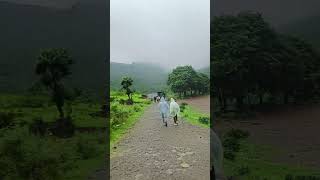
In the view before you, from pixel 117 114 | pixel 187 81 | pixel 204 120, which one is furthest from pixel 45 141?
pixel 187 81

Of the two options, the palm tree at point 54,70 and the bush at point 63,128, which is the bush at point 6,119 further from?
the palm tree at point 54,70

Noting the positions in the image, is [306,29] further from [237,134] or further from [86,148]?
[86,148]

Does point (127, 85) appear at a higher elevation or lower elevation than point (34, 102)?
higher

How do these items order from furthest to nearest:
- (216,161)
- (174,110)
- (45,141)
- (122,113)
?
1. (122,113)
2. (174,110)
3. (45,141)
4. (216,161)

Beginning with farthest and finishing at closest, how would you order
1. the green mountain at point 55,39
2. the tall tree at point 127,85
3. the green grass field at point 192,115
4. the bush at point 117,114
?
1. the tall tree at point 127,85
2. the green grass field at point 192,115
3. the bush at point 117,114
4. the green mountain at point 55,39

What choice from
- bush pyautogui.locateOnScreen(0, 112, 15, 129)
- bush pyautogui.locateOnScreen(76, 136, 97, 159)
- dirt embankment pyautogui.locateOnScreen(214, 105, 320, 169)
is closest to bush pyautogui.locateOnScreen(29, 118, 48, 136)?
bush pyautogui.locateOnScreen(0, 112, 15, 129)

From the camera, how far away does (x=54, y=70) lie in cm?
1190

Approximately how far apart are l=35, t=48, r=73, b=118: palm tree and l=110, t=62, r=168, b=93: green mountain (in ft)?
11.3

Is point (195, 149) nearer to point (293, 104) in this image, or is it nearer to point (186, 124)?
point (186, 124)

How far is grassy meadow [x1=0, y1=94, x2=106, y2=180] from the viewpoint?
8922 mm

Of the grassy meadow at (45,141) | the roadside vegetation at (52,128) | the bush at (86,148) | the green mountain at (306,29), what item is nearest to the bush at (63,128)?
the roadside vegetation at (52,128)

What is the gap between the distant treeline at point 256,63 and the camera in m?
13.6

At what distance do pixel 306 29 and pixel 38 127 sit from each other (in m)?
8.29

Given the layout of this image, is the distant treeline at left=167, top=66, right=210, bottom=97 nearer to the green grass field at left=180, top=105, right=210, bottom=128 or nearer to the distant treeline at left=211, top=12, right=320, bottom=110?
the green grass field at left=180, top=105, right=210, bottom=128
